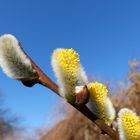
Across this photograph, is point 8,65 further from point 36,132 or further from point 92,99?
point 36,132

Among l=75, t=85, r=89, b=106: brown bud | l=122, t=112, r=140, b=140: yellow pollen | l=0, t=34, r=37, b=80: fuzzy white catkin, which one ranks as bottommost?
l=122, t=112, r=140, b=140: yellow pollen

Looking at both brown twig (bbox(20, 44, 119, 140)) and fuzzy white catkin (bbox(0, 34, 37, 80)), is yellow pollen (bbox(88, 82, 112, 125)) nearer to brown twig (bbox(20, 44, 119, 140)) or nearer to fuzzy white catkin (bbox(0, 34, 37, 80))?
brown twig (bbox(20, 44, 119, 140))

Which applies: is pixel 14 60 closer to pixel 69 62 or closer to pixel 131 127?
pixel 69 62

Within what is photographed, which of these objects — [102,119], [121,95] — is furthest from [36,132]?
[102,119]

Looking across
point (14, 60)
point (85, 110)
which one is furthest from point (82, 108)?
point (14, 60)

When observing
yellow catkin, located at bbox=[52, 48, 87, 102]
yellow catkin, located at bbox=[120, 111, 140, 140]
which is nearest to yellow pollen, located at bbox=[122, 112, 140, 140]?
yellow catkin, located at bbox=[120, 111, 140, 140]

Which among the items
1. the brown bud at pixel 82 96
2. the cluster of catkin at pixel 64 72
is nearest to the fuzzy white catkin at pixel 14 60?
the cluster of catkin at pixel 64 72

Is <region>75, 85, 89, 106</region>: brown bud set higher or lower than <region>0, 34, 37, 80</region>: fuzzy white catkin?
lower
